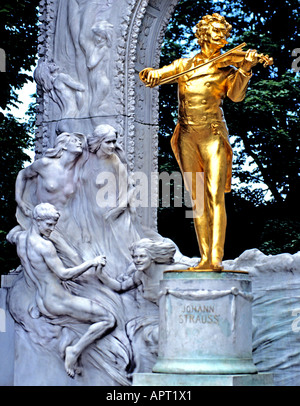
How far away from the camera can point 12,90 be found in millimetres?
19656

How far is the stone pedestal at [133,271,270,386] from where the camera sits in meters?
10.0

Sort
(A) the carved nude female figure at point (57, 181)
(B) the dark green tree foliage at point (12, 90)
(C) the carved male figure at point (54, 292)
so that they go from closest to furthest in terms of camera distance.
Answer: (C) the carved male figure at point (54, 292) < (A) the carved nude female figure at point (57, 181) < (B) the dark green tree foliage at point (12, 90)

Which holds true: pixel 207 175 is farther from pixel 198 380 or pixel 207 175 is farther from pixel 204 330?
pixel 198 380

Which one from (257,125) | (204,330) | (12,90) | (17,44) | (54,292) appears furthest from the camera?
→ (257,125)

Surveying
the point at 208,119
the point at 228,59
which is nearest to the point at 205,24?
the point at 228,59

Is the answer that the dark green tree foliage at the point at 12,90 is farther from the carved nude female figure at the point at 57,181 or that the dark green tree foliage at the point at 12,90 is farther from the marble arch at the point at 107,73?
the carved nude female figure at the point at 57,181

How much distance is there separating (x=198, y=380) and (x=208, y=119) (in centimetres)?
265

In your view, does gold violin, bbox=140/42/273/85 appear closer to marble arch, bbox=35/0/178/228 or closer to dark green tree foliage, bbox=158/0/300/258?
marble arch, bbox=35/0/178/228

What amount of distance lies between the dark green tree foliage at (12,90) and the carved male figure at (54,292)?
5.57 metres

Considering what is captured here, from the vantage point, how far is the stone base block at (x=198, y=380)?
9.84 m

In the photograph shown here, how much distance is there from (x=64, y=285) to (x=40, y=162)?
1594 millimetres

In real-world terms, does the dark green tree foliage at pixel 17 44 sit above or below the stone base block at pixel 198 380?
above

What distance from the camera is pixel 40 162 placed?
12.9m

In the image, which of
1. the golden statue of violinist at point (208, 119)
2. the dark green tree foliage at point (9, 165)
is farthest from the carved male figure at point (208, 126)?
the dark green tree foliage at point (9, 165)
